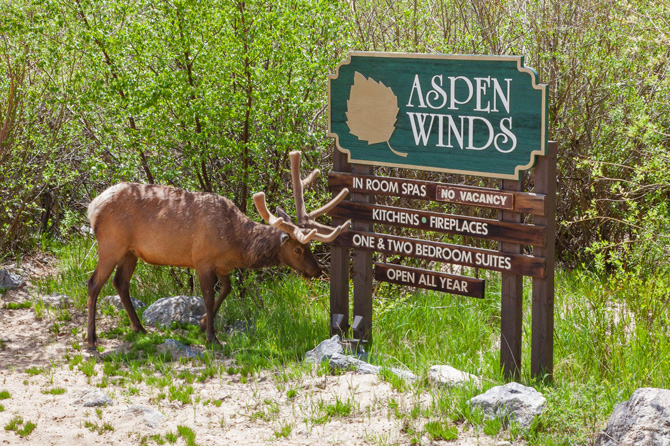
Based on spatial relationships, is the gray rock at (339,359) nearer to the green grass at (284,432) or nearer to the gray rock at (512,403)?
the gray rock at (512,403)

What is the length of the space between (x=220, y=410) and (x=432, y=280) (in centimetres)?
221

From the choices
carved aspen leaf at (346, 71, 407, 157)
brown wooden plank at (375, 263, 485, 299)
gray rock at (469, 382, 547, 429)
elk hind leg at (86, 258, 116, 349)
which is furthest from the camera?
elk hind leg at (86, 258, 116, 349)

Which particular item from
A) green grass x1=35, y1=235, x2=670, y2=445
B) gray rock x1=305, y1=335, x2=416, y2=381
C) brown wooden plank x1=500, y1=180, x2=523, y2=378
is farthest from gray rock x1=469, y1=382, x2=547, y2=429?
gray rock x1=305, y1=335, x2=416, y2=381

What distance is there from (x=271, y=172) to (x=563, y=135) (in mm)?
3750

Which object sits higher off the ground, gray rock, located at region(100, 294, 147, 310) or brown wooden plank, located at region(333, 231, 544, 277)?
brown wooden plank, located at region(333, 231, 544, 277)

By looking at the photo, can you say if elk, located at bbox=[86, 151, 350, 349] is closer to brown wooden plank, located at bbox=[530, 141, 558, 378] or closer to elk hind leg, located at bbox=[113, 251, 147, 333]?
elk hind leg, located at bbox=[113, 251, 147, 333]

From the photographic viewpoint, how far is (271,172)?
9930mm

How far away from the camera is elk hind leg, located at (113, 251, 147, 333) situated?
886cm

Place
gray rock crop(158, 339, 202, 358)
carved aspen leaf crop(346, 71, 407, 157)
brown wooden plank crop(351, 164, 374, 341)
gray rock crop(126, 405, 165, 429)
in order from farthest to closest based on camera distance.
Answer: gray rock crop(158, 339, 202, 358)
brown wooden plank crop(351, 164, 374, 341)
carved aspen leaf crop(346, 71, 407, 157)
gray rock crop(126, 405, 165, 429)

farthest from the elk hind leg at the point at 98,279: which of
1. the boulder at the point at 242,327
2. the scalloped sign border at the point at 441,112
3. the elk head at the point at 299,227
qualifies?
the scalloped sign border at the point at 441,112

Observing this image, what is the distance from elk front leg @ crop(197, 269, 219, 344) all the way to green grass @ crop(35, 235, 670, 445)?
0.14 meters

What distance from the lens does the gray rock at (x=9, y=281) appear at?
10.4m

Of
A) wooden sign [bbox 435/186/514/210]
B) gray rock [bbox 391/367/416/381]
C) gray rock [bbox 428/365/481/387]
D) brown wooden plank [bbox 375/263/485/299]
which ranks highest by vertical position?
wooden sign [bbox 435/186/514/210]

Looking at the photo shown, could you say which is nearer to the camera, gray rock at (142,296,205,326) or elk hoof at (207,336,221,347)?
elk hoof at (207,336,221,347)
